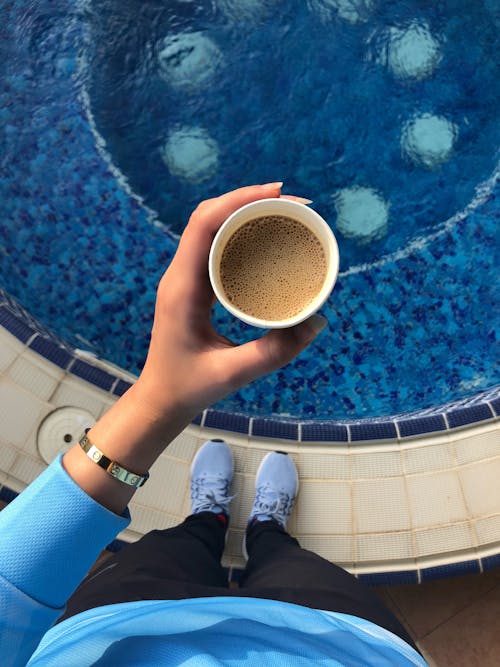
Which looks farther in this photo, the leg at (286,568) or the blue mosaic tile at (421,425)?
the blue mosaic tile at (421,425)

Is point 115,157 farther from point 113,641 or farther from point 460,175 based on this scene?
point 113,641

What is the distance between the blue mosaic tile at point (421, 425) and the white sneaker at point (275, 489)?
0.55 metres

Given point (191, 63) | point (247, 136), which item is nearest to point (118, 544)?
point (247, 136)

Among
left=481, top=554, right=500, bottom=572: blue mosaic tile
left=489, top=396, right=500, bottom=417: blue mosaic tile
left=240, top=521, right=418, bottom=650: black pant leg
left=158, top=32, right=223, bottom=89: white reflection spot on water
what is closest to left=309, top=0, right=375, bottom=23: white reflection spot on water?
left=158, top=32, right=223, bottom=89: white reflection spot on water

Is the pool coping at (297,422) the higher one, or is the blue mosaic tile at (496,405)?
the blue mosaic tile at (496,405)

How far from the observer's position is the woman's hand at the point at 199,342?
0.99 m

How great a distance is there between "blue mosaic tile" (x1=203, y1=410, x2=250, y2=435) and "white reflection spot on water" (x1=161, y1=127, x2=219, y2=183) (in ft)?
4.33

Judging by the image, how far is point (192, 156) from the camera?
283cm

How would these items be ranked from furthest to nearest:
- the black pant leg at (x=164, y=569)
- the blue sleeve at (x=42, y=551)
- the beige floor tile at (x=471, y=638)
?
the beige floor tile at (x=471, y=638), the black pant leg at (x=164, y=569), the blue sleeve at (x=42, y=551)

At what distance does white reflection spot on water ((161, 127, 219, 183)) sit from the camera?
2.83 meters

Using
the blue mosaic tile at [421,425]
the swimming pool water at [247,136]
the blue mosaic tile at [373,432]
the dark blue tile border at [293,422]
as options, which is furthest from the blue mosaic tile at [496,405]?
the swimming pool water at [247,136]

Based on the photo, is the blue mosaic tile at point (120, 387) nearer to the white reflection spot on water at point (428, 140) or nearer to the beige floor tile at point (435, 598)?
the beige floor tile at point (435, 598)

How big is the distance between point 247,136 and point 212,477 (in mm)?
1855

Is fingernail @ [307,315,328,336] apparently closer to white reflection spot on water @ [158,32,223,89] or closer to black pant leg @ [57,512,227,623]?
black pant leg @ [57,512,227,623]
